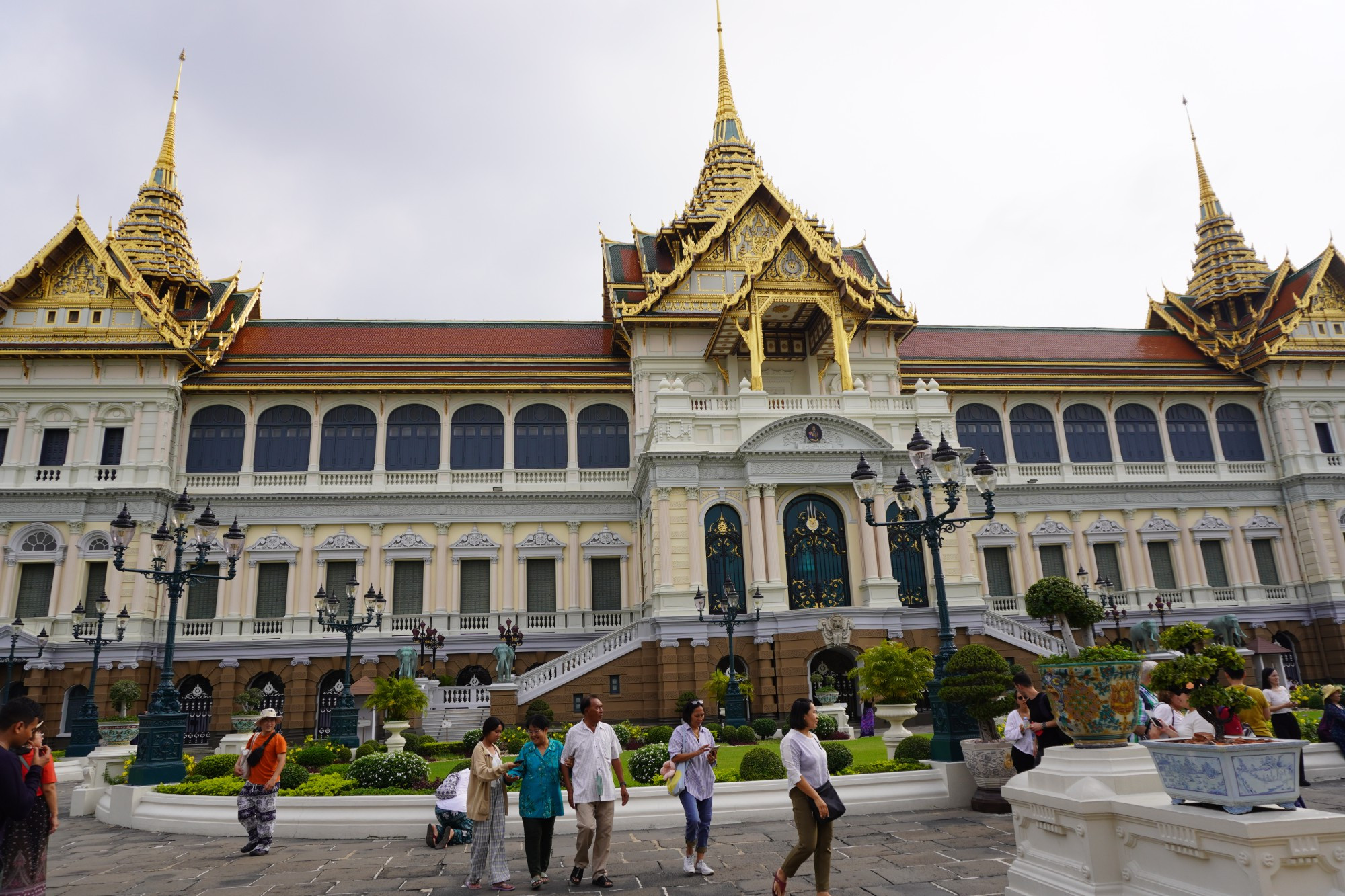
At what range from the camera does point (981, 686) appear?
11.2m

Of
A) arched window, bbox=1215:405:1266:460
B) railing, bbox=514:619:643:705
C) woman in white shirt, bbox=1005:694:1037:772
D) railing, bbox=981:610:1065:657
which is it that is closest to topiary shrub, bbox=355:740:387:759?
railing, bbox=514:619:643:705

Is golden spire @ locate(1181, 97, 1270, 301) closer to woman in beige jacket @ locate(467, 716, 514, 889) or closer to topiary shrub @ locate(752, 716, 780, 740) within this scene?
topiary shrub @ locate(752, 716, 780, 740)

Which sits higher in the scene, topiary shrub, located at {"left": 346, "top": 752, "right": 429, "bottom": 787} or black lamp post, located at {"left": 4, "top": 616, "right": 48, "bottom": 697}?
black lamp post, located at {"left": 4, "top": 616, "right": 48, "bottom": 697}

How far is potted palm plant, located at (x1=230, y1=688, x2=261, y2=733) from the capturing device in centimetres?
2275

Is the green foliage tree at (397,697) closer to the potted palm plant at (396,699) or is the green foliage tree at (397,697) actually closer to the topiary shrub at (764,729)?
the potted palm plant at (396,699)

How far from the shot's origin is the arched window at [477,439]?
106ft

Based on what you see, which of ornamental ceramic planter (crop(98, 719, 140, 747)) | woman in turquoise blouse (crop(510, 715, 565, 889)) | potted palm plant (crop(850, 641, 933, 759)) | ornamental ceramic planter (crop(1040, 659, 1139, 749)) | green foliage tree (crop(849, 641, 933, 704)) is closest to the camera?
ornamental ceramic planter (crop(1040, 659, 1139, 749))

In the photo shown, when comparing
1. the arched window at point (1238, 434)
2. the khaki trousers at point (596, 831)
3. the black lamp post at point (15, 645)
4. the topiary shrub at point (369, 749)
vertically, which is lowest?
the khaki trousers at point (596, 831)

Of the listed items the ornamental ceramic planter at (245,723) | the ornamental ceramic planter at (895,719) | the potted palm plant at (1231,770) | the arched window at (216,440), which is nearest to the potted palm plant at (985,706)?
the ornamental ceramic planter at (895,719)

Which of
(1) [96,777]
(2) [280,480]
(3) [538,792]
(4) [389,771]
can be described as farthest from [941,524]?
(2) [280,480]

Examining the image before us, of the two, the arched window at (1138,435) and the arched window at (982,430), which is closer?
the arched window at (982,430)

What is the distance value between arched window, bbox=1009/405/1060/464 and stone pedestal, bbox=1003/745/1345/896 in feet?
99.1

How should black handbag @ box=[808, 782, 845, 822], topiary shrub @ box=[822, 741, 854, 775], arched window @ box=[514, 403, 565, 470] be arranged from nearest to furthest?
1. black handbag @ box=[808, 782, 845, 822]
2. topiary shrub @ box=[822, 741, 854, 775]
3. arched window @ box=[514, 403, 565, 470]

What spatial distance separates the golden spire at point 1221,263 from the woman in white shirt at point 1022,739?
128 feet
